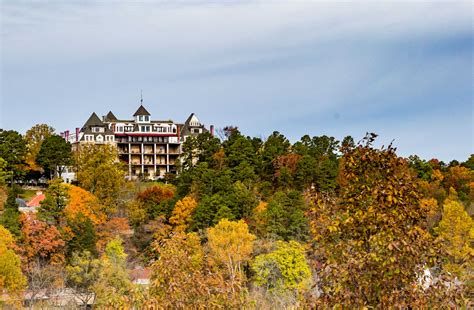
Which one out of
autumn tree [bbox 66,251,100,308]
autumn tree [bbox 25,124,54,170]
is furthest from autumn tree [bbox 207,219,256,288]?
autumn tree [bbox 25,124,54,170]

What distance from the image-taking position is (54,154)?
5103 cm

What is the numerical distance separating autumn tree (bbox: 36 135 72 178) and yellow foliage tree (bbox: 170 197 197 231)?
1781 centimetres

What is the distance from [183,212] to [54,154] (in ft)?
61.8

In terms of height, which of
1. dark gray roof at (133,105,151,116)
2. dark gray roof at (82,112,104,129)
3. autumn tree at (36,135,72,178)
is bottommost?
autumn tree at (36,135,72,178)

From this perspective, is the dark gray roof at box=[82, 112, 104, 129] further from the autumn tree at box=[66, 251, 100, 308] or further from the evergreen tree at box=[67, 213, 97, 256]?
the autumn tree at box=[66, 251, 100, 308]

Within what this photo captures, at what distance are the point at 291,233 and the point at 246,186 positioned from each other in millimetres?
7846

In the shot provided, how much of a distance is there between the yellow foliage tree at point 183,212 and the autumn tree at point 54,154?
17812 mm

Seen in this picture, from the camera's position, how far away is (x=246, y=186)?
41.4 m

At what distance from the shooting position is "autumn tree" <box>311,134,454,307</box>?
698cm

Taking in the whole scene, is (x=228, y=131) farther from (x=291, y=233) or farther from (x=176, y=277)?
(x=176, y=277)

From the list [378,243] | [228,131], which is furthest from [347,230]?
[228,131]

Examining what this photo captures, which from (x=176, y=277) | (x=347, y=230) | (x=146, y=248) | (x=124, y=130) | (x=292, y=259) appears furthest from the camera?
(x=124, y=130)

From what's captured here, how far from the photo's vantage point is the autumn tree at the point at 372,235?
6.98 metres

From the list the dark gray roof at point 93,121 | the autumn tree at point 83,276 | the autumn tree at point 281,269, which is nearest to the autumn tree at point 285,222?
the autumn tree at point 281,269
